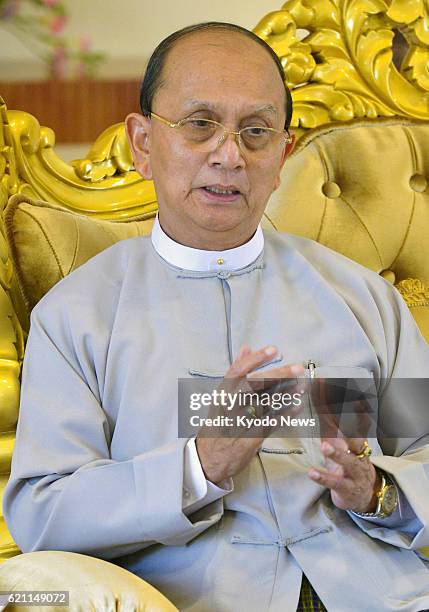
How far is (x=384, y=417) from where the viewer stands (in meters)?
1.67

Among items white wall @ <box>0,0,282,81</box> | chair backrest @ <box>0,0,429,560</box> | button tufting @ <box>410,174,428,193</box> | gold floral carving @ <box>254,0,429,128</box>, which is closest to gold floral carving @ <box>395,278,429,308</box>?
chair backrest @ <box>0,0,429,560</box>

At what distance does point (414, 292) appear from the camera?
82.0 inches

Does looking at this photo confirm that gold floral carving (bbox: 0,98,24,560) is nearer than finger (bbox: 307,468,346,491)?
No

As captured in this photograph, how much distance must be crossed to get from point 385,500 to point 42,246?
2.66ft

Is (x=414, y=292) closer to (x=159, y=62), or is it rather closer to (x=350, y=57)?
(x=350, y=57)

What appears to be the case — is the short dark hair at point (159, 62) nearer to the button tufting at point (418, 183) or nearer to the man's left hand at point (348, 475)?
the button tufting at point (418, 183)

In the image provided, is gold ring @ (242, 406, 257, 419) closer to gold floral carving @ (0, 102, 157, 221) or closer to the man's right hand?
the man's right hand

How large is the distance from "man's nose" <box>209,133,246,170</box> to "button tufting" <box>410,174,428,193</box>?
734mm

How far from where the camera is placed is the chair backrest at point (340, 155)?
80.1 inches

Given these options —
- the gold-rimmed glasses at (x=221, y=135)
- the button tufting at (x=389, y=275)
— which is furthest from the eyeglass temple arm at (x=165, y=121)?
the button tufting at (x=389, y=275)

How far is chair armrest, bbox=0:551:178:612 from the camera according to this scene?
3.89 feet

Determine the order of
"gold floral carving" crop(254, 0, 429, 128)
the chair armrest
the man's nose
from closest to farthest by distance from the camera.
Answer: the chair armrest < the man's nose < "gold floral carving" crop(254, 0, 429, 128)

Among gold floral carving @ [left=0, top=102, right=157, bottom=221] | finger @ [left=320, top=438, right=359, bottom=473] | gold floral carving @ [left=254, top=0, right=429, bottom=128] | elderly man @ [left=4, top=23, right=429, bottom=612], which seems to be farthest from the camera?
gold floral carving @ [left=254, top=0, right=429, bottom=128]

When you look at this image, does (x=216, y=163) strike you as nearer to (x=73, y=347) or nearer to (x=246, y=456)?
(x=73, y=347)
